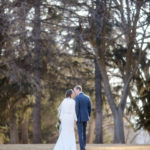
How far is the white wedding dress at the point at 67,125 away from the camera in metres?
11.1

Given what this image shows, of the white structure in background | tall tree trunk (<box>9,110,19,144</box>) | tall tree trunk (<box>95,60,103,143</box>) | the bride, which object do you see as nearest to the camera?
the bride

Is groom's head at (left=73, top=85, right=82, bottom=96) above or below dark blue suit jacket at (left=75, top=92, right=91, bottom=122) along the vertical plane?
above

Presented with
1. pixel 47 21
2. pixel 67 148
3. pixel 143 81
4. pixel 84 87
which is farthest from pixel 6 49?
pixel 67 148

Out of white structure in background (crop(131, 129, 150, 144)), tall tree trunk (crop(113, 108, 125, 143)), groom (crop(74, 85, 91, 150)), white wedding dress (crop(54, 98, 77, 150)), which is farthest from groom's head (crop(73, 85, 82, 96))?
white structure in background (crop(131, 129, 150, 144))

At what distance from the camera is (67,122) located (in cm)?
1119

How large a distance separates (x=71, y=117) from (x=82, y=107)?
539 mm

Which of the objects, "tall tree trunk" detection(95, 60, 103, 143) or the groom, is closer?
the groom

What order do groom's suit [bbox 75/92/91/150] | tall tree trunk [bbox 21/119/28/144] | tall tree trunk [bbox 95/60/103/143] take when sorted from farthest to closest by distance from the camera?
tall tree trunk [bbox 21/119/28/144] → tall tree trunk [bbox 95/60/103/143] → groom's suit [bbox 75/92/91/150]

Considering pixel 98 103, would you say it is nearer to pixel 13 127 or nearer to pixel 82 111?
pixel 13 127

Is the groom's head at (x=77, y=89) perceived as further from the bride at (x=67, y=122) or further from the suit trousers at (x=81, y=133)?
the suit trousers at (x=81, y=133)

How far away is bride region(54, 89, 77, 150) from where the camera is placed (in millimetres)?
11094

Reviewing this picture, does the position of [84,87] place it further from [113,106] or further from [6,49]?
[6,49]

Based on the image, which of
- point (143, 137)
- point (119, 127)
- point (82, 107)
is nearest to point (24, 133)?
point (119, 127)

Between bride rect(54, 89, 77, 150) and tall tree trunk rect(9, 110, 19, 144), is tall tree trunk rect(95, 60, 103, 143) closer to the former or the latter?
tall tree trunk rect(9, 110, 19, 144)
